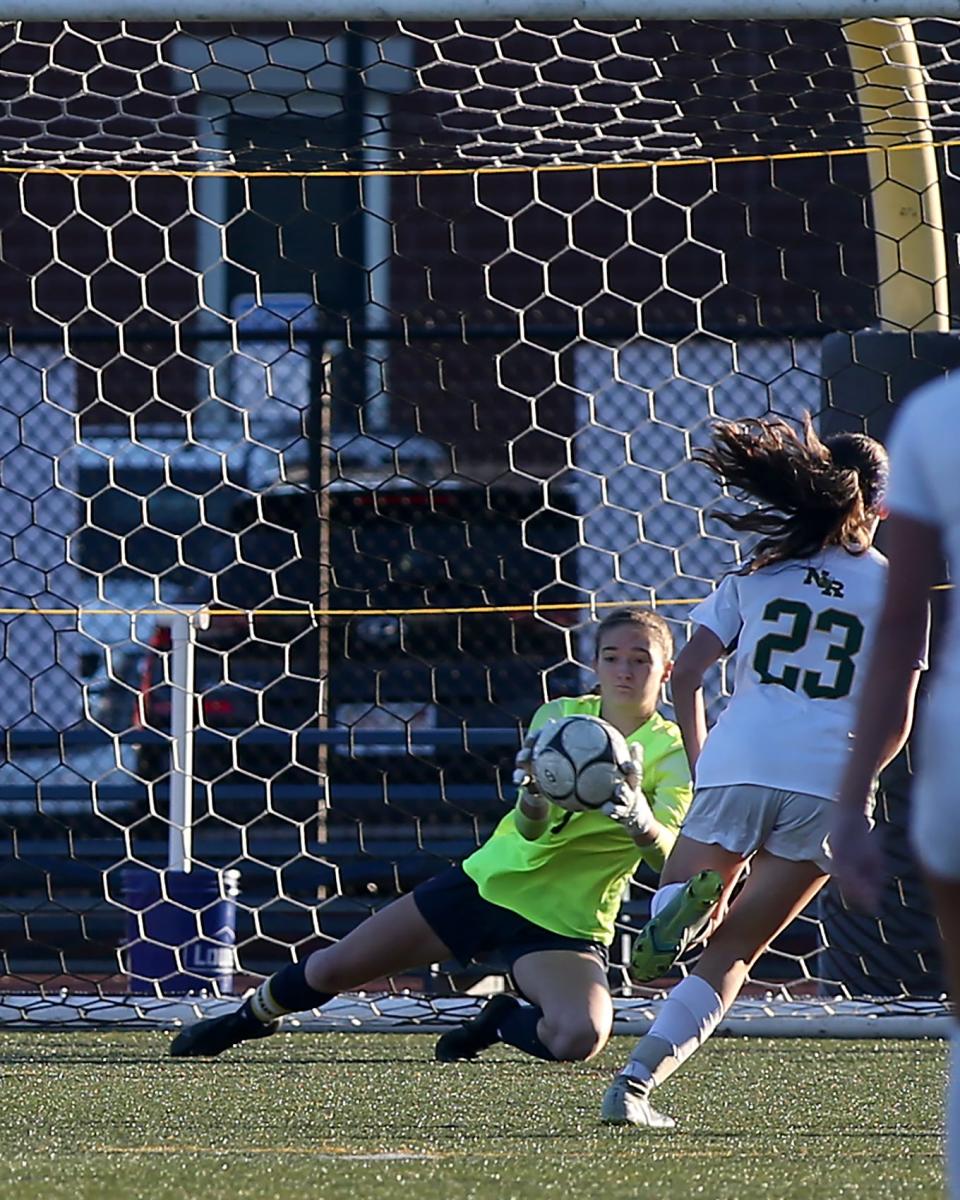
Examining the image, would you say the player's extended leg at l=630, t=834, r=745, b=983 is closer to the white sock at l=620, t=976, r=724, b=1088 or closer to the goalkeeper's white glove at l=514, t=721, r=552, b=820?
the white sock at l=620, t=976, r=724, b=1088

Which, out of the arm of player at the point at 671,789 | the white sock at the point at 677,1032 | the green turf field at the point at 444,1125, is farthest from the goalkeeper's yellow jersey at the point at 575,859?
the white sock at the point at 677,1032

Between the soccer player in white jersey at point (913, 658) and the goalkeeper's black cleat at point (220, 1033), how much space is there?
9.72 feet

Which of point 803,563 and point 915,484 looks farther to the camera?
point 803,563

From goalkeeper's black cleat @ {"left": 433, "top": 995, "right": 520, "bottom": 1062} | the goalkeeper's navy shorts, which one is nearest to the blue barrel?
goalkeeper's black cleat @ {"left": 433, "top": 995, "right": 520, "bottom": 1062}

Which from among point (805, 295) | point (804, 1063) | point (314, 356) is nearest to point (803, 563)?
point (804, 1063)

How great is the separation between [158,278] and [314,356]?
3532mm

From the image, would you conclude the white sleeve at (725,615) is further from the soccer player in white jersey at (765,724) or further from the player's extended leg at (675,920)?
the player's extended leg at (675,920)

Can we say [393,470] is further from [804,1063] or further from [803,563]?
[803,563]

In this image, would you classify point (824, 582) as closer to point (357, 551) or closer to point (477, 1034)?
point (477, 1034)

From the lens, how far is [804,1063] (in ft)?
17.3

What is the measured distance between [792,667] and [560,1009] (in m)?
0.98

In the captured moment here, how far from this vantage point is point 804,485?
423 cm

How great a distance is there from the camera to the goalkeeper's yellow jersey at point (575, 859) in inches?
190

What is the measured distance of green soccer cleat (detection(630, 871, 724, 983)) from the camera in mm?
3895
